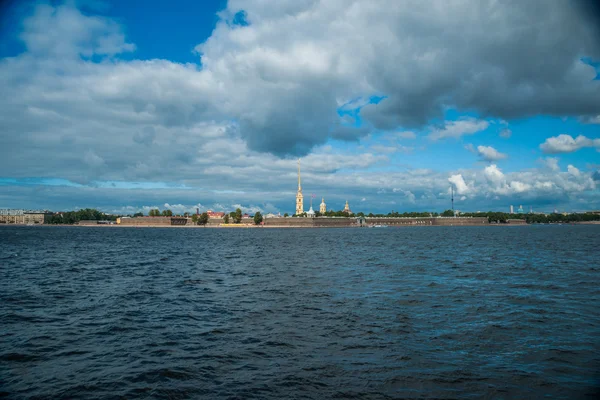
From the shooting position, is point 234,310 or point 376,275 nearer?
point 234,310

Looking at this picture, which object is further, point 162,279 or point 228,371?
point 162,279

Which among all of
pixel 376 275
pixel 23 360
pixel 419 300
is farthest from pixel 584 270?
pixel 23 360

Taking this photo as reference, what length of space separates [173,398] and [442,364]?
6.81 m

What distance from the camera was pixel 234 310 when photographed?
17.6 metres

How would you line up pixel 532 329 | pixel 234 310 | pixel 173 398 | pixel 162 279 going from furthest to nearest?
pixel 162 279 < pixel 234 310 < pixel 532 329 < pixel 173 398

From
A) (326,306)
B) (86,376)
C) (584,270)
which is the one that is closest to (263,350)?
(86,376)

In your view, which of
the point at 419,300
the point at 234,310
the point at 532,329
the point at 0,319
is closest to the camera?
the point at 532,329

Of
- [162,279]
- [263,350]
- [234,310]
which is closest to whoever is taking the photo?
[263,350]

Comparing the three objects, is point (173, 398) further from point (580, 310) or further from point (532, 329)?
point (580, 310)

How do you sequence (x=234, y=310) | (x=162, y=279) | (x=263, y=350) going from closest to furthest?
1. (x=263, y=350)
2. (x=234, y=310)
3. (x=162, y=279)

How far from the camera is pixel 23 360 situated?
451 inches

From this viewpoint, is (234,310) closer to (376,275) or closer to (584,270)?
(376,275)

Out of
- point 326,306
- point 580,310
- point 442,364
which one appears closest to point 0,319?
point 326,306

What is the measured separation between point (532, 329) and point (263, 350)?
9549 millimetres
